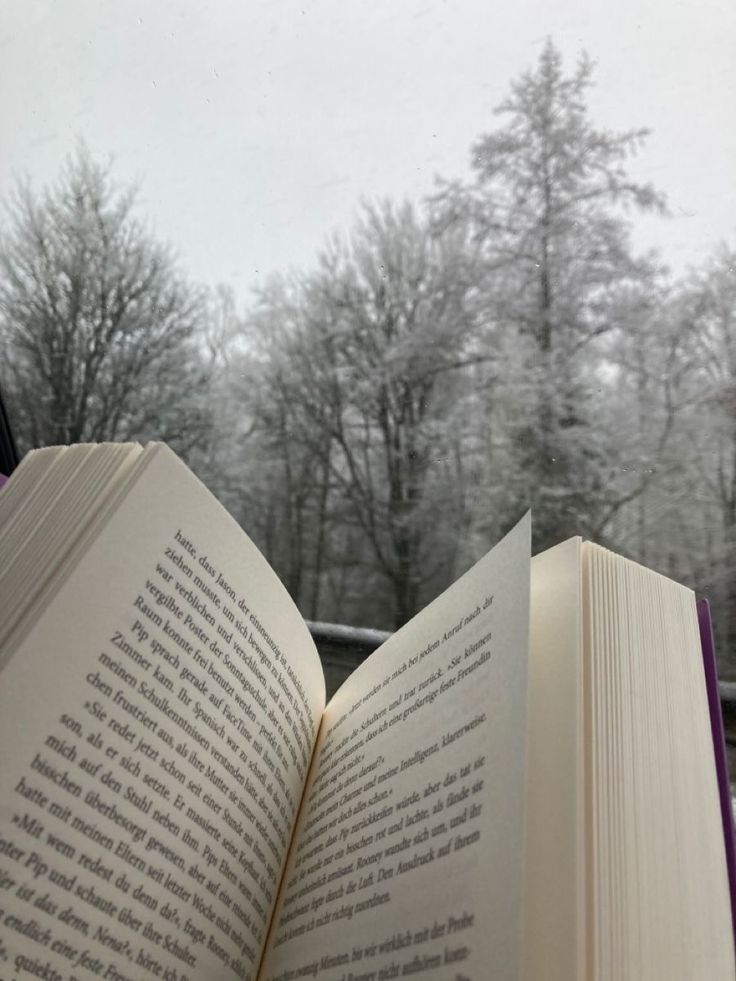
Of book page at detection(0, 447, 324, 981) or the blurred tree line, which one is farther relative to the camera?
the blurred tree line

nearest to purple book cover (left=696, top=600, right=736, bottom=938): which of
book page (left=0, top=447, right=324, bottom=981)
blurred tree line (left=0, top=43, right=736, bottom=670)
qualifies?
book page (left=0, top=447, right=324, bottom=981)

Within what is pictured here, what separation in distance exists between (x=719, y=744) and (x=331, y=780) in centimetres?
15

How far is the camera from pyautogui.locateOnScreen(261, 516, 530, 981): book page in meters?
0.20

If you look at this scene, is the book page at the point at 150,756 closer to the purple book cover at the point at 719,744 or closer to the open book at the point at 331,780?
the open book at the point at 331,780

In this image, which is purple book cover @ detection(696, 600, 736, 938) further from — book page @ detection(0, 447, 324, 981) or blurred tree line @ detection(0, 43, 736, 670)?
blurred tree line @ detection(0, 43, 736, 670)

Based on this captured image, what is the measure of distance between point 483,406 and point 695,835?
46 centimetres

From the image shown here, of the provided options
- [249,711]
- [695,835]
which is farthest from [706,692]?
[249,711]

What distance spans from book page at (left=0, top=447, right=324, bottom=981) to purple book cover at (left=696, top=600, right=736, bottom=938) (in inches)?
6.5

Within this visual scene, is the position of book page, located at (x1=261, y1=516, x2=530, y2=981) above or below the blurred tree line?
below

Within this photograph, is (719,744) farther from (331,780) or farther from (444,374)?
(444,374)

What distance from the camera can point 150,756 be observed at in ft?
0.79

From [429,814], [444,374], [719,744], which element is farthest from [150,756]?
[444,374]

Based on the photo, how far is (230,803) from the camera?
0.27 meters

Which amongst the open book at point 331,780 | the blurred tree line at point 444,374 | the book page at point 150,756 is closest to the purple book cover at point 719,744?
the open book at point 331,780
